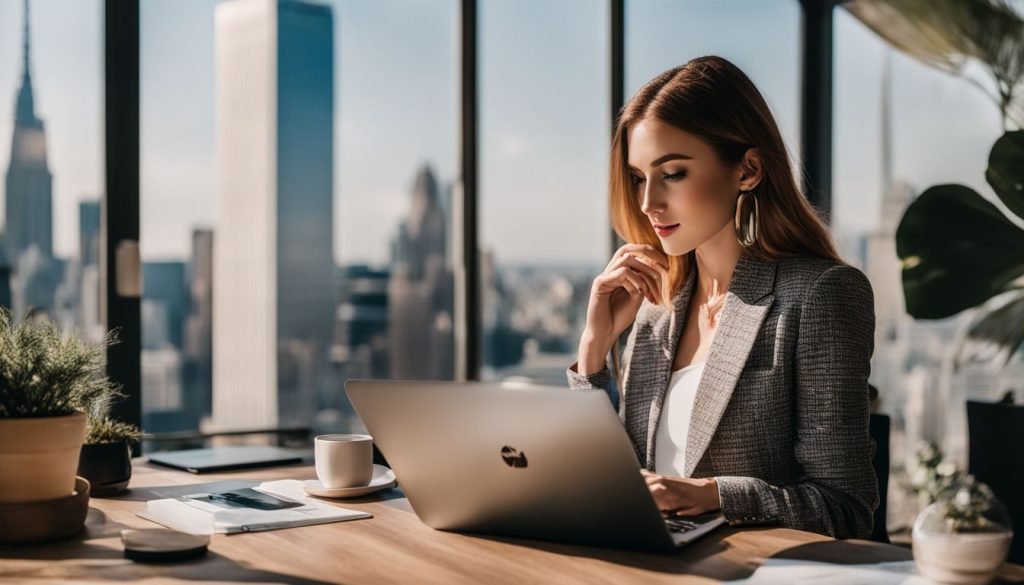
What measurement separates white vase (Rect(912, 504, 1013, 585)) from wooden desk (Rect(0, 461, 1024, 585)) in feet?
0.19

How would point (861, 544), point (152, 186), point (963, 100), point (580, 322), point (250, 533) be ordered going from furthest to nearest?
point (963, 100) < point (580, 322) < point (152, 186) < point (250, 533) < point (861, 544)

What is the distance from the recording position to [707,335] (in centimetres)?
191

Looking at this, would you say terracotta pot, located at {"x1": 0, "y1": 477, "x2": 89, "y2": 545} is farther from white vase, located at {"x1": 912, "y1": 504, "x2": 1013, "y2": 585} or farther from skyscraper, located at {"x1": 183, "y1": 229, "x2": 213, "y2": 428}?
skyscraper, located at {"x1": 183, "y1": 229, "x2": 213, "y2": 428}

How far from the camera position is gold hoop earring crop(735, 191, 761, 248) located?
6.00 ft

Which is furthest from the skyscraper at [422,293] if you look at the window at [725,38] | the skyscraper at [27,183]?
the skyscraper at [27,183]

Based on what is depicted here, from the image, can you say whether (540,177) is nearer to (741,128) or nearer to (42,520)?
(741,128)

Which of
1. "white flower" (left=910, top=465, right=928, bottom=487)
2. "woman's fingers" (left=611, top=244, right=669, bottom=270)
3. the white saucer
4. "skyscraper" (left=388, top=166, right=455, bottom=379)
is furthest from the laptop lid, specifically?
"white flower" (left=910, top=465, right=928, bottom=487)

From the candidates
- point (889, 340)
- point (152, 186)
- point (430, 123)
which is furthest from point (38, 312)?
point (889, 340)

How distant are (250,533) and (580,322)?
1994 mm

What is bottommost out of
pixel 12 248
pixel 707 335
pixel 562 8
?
pixel 707 335

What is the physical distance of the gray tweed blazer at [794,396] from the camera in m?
1.52

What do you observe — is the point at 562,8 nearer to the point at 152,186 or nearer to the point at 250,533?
the point at 152,186

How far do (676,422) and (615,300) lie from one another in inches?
9.9

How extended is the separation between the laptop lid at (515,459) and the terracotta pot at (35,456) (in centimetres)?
38
